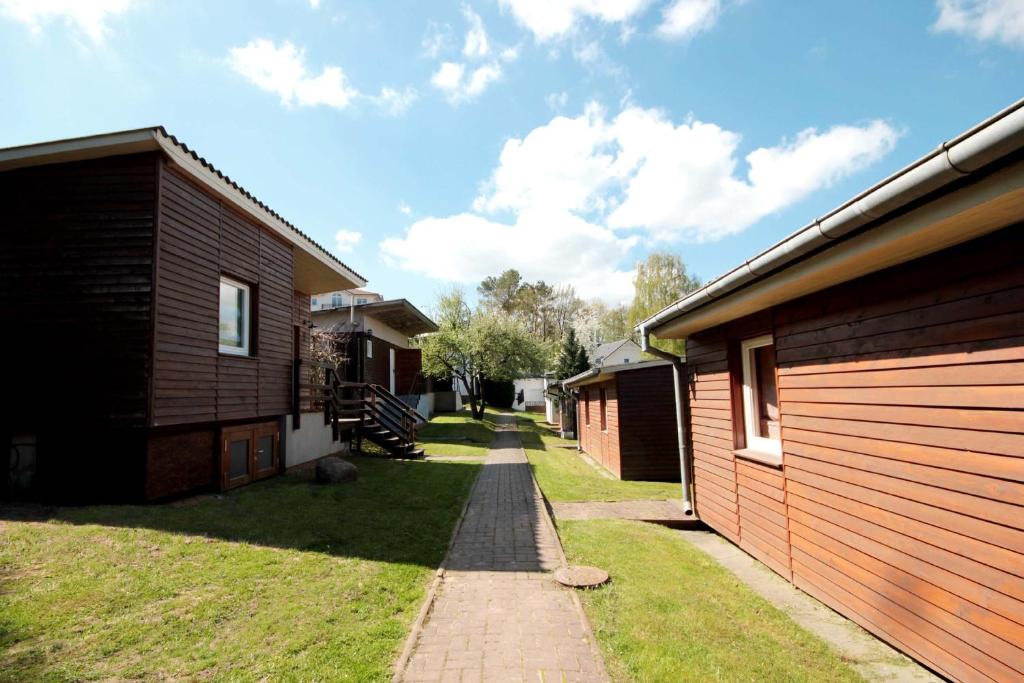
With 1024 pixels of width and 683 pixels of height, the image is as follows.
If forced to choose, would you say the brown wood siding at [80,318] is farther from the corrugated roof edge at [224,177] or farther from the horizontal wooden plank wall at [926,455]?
the horizontal wooden plank wall at [926,455]

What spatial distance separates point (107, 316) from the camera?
612 centimetres

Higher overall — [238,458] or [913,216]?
[913,216]

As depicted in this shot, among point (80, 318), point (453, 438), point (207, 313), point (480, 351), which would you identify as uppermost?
point (480, 351)

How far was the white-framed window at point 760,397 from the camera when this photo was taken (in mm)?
5398

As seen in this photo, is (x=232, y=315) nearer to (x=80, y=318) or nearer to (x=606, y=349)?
(x=80, y=318)

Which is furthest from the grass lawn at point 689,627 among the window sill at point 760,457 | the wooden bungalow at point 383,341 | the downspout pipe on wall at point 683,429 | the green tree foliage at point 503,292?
the green tree foliage at point 503,292

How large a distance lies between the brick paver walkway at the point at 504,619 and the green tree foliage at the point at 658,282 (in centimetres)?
3162

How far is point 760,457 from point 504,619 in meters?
3.19

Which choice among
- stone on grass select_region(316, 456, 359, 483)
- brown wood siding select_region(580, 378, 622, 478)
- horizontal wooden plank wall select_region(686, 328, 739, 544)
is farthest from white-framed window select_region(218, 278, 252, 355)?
brown wood siding select_region(580, 378, 622, 478)

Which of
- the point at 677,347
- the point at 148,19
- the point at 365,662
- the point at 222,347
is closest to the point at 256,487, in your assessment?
the point at 222,347

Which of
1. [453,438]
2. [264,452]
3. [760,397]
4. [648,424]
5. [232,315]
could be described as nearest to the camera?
[760,397]

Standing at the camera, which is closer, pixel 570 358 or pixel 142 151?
pixel 142 151

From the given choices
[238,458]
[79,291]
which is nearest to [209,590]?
[238,458]

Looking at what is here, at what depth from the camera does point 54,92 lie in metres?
7.08
